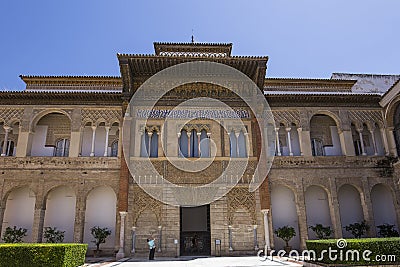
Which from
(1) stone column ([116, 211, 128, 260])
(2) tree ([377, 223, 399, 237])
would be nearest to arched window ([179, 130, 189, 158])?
(1) stone column ([116, 211, 128, 260])

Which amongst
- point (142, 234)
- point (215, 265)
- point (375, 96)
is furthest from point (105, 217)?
point (375, 96)

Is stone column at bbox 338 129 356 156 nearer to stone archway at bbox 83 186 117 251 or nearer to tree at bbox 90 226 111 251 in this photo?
stone archway at bbox 83 186 117 251

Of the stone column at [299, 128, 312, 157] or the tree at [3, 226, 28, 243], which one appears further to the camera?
the stone column at [299, 128, 312, 157]

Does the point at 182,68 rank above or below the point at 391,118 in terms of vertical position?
Result: above

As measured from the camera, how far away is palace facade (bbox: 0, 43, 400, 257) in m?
13.5

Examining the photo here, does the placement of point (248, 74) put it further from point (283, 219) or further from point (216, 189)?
point (283, 219)

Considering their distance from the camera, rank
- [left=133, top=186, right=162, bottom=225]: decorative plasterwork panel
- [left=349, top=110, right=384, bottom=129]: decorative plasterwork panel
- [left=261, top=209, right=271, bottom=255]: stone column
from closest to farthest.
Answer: [left=261, top=209, right=271, bottom=255]: stone column
[left=133, top=186, right=162, bottom=225]: decorative plasterwork panel
[left=349, top=110, right=384, bottom=129]: decorative plasterwork panel

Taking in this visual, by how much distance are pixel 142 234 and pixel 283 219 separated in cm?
634

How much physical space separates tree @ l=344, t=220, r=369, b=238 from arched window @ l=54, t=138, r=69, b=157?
524 inches

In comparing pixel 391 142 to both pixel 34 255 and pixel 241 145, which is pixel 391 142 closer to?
pixel 241 145

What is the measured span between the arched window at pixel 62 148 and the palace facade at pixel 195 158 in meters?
0.05

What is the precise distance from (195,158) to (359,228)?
7.59m

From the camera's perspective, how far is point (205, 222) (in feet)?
56.6

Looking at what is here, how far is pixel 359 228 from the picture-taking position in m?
14.0
